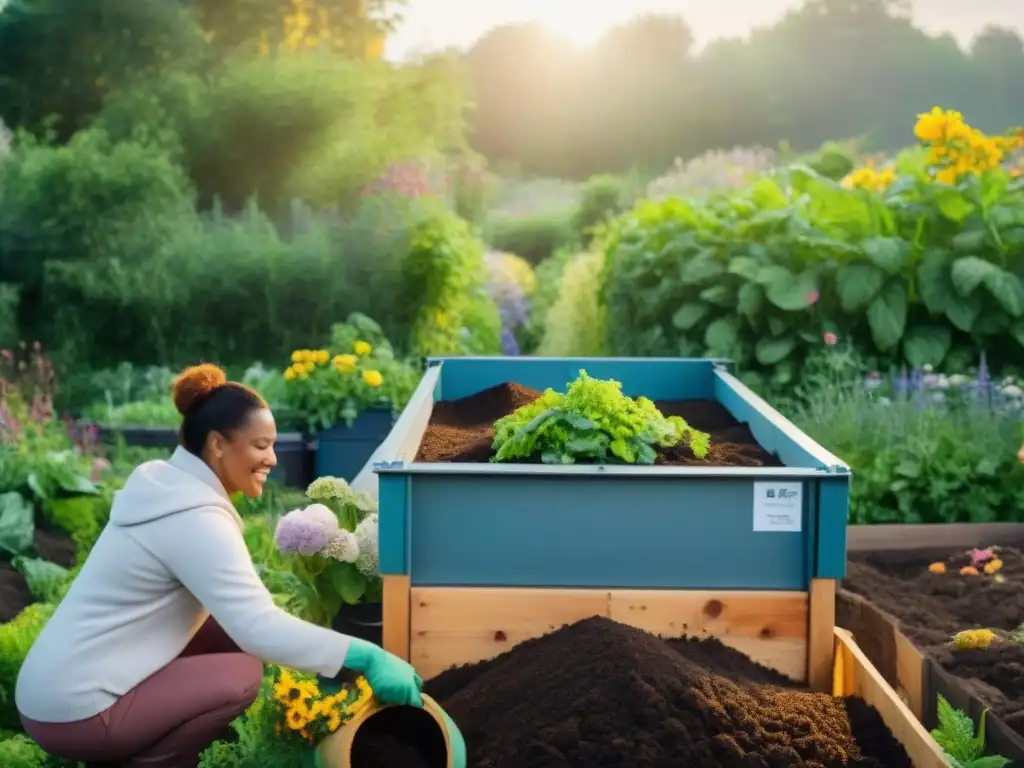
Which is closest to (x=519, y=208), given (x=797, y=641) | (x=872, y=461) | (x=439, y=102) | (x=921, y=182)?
(x=439, y=102)

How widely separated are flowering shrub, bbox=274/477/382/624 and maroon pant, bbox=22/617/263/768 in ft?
2.09

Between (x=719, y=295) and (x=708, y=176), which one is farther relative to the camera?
(x=708, y=176)

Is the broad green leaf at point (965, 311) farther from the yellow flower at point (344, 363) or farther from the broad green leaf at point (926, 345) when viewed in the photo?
the yellow flower at point (344, 363)

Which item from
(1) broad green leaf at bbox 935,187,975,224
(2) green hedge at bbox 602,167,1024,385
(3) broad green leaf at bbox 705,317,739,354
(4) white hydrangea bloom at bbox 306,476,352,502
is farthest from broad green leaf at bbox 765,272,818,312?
(4) white hydrangea bloom at bbox 306,476,352,502

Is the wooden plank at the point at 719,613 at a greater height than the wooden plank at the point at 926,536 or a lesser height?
greater

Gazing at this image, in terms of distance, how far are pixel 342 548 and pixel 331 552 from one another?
35mm

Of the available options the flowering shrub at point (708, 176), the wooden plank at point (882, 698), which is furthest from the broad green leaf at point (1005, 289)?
the flowering shrub at point (708, 176)

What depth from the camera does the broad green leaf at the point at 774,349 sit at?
6598 millimetres

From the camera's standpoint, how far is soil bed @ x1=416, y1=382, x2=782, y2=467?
3.70 metres

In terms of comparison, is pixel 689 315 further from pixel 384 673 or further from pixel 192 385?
pixel 384 673

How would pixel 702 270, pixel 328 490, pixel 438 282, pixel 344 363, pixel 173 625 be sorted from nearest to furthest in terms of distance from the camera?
pixel 173 625, pixel 328 490, pixel 344 363, pixel 702 270, pixel 438 282

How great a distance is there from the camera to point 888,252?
21.1 ft

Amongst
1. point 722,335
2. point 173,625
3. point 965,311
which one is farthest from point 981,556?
point 173,625

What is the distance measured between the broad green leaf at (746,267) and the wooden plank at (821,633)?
379 cm
